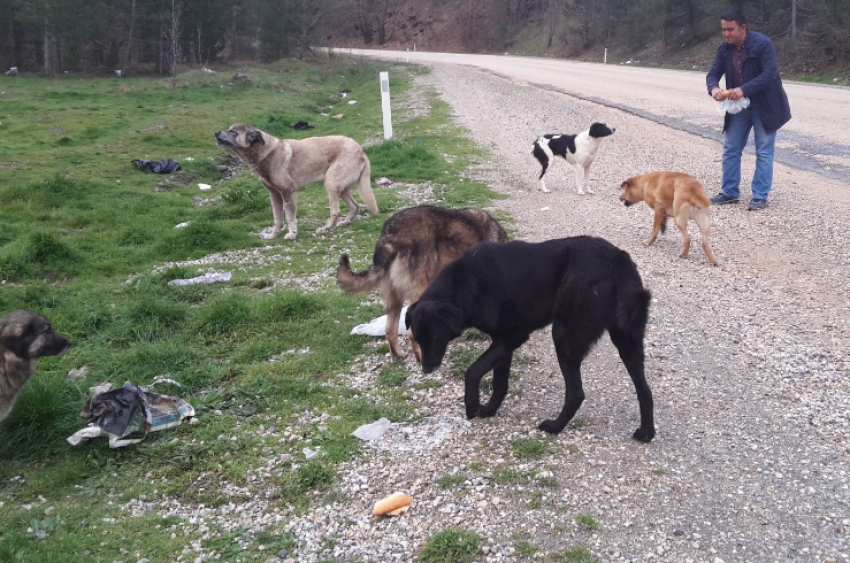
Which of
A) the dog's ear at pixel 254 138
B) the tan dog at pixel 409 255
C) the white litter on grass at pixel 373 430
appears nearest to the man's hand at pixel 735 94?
the tan dog at pixel 409 255

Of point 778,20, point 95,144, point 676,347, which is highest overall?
point 778,20

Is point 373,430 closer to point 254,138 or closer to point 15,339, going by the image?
point 15,339

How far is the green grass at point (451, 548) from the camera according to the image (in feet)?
10.4

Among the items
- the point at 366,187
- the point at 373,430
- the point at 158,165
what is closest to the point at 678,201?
the point at 366,187

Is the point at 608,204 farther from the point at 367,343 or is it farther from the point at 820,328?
the point at 367,343

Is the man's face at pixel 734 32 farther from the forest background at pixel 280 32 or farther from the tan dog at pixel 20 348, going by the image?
the forest background at pixel 280 32

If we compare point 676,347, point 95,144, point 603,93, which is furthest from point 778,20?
point 676,347

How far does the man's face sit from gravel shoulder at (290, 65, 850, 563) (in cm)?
332

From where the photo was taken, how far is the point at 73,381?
203 inches

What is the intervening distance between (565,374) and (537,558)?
4.18 feet

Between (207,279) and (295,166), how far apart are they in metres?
2.70

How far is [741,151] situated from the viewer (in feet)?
30.9

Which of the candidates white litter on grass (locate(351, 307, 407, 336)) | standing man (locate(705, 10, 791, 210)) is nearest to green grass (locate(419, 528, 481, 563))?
white litter on grass (locate(351, 307, 407, 336))

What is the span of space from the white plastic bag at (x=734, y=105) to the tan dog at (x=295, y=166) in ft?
16.9
